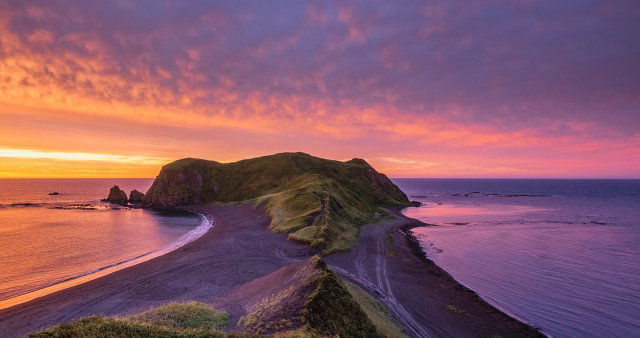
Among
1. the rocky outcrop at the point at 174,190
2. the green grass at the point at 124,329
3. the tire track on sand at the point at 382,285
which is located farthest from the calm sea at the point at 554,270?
the rocky outcrop at the point at 174,190

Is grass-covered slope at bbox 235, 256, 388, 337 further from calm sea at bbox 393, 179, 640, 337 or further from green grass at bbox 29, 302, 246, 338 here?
calm sea at bbox 393, 179, 640, 337

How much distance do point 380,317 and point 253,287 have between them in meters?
9.64

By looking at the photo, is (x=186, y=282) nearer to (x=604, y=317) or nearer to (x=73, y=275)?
(x=73, y=275)

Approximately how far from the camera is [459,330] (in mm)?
21266

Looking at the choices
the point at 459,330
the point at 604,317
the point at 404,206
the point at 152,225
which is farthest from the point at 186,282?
the point at 404,206

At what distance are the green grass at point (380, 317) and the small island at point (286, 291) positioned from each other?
10 centimetres

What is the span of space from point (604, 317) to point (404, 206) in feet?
314

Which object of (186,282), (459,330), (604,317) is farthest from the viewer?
(186,282)

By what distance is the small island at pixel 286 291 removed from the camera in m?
15.1

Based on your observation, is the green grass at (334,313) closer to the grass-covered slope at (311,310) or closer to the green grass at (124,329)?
the grass-covered slope at (311,310)

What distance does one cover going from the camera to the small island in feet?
49.4

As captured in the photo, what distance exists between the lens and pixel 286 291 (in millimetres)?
18219

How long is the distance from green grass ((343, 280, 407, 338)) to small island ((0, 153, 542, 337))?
4.0 inches

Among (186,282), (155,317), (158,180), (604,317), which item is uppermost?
(158,180)
